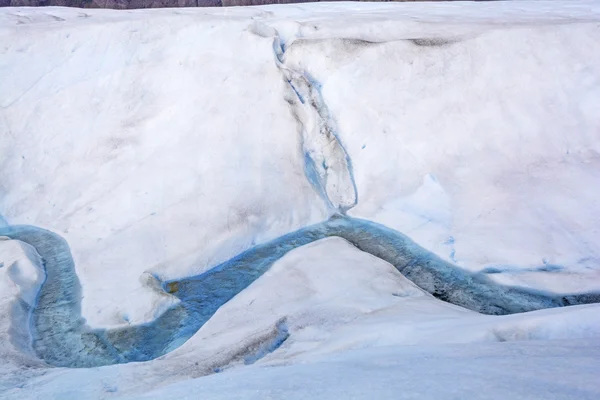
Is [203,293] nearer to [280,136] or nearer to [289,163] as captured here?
[289,163]

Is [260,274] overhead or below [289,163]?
below

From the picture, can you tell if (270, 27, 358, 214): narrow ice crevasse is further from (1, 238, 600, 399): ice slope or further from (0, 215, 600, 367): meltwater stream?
(1, 238, 600, 399): ice slope

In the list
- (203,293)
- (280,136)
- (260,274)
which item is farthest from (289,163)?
(203,293)

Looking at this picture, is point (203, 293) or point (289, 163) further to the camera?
point (289, 163)

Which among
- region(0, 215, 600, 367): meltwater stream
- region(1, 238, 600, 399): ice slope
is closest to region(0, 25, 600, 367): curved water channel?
region(0, 215, 600, 367): meltwater stream

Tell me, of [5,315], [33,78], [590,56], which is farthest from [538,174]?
[33,78]

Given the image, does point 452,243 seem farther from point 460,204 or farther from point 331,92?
point 331,92
